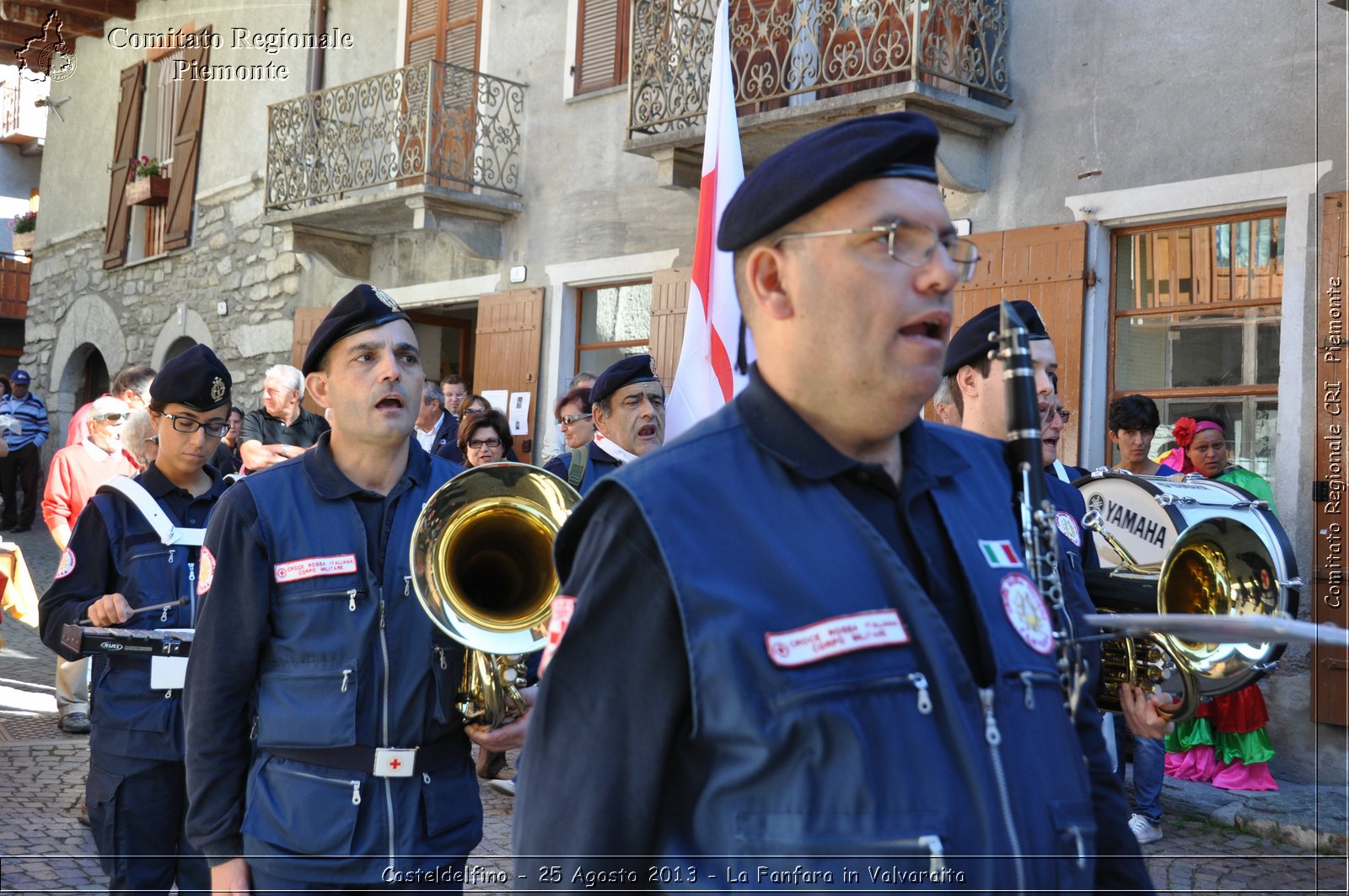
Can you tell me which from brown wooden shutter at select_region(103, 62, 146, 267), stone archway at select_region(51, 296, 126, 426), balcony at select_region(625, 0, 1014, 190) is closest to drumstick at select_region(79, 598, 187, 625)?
balcony at select_region(625, 0, 1014, 190)

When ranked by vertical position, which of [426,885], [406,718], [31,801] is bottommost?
[31,801]

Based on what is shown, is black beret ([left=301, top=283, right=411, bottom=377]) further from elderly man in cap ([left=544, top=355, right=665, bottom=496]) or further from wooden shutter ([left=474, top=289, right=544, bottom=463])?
wooden shutter ([left=474, top=289, right=544, bottom=463])

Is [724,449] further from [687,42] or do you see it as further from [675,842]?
[687,42]

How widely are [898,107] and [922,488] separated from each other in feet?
24.6

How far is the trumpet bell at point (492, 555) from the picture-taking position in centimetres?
312

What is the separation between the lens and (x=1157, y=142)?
8.45 m

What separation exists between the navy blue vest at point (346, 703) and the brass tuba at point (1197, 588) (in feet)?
5.62

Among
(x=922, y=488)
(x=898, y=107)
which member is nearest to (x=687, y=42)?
(x=898, y=107)

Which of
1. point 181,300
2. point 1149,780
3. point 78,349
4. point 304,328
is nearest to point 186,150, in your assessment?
point 181,300

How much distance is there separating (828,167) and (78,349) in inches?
823

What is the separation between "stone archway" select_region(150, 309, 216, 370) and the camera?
1712 centimetres

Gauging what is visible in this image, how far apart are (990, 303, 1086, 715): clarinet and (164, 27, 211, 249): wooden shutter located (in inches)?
672

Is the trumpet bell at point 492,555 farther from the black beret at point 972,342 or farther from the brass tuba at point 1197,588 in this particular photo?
the brass tuba at point 1197,588

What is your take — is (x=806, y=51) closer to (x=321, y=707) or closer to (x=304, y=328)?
(x=304, y=328)
